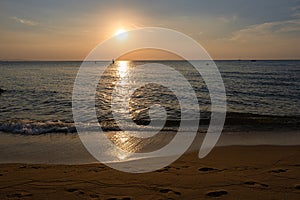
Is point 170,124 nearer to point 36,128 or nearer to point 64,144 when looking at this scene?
point 64,144

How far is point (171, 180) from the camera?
5.43 m

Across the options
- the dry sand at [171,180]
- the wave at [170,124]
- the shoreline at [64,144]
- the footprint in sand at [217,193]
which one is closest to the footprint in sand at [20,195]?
the dry sand at [171,180]

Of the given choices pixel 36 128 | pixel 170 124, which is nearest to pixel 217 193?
pixel 170 124

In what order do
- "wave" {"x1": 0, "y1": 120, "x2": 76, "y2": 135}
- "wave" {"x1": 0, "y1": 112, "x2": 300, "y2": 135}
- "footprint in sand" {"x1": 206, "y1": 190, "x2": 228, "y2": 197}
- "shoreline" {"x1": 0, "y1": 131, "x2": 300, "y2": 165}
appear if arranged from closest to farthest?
"footprint in sand" {"x1": 206, "y1": 190, "x2": 228, "y2": 197}, "shoreline" {"x1": 0, "y1": 131, "x2": 300, "y2": 165}, "wave" {"x1": 0, "y1": 120, "x2": 76, "y2": 135}, "wave" {"x1": 0, "y1": 112, "x2": 300, "y2": 135}

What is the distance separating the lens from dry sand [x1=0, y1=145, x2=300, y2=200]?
4742 millimetres

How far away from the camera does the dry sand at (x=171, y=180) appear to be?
4742mm

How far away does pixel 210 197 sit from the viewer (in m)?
4.60

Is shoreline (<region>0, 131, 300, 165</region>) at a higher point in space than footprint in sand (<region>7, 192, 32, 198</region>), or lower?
lower

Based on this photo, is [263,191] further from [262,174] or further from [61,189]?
[61,189]

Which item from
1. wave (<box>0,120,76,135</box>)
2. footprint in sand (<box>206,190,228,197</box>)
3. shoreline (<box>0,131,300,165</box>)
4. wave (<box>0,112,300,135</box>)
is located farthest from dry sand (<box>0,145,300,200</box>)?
wave (<box>0,112,300,135</box>)

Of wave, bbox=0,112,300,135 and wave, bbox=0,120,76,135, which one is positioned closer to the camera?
wave, bbox=0,120,76,135

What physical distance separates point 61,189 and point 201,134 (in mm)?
6776

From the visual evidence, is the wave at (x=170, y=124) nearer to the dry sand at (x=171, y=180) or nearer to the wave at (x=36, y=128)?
the wave at (x=36, y=128)

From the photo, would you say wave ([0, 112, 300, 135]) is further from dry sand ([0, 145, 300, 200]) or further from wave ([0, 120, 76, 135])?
dry sand ([0, 145, 300, 200])
